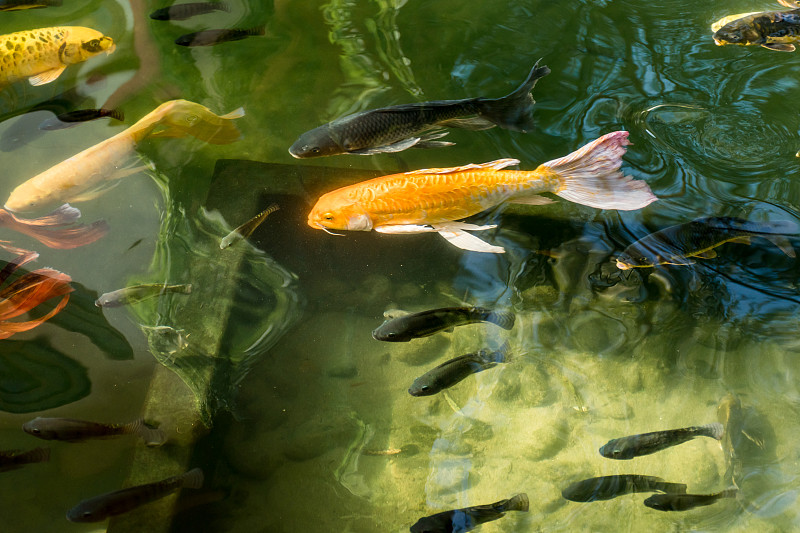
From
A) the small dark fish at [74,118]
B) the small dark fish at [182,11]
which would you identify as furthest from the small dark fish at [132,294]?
the small dark fish at [182,11]

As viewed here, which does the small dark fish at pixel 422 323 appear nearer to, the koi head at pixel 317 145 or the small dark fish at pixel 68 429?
the koi head at pixel 317 145

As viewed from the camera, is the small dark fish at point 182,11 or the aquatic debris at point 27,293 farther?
the small dark fish at point 182,11

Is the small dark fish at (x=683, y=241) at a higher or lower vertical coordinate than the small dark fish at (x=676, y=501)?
higher

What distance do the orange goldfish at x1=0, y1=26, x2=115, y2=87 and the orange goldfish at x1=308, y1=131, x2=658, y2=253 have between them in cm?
262

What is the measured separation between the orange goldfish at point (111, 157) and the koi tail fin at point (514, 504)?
300 cm

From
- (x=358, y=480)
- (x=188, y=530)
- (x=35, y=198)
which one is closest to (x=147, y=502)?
(x=188, y=530)

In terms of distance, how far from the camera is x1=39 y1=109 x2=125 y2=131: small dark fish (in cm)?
398

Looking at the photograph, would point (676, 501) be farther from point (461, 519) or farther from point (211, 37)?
point (211, 37)

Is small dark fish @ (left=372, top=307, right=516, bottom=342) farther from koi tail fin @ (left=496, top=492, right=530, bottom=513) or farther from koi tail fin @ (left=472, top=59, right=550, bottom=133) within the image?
koi tail fin @ (left=472, top=59, right=550, bottom=133)

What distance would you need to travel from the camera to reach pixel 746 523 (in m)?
2.74

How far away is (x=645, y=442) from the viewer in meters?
2.68

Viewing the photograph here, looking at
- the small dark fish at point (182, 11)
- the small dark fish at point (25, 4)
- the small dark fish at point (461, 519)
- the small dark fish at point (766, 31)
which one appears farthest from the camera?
the small dark fish at point (182, 11)

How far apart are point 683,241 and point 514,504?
1.71 m

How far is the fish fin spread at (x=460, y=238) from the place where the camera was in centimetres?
303
